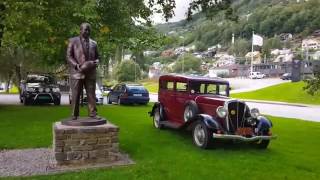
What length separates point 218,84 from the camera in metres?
12.7

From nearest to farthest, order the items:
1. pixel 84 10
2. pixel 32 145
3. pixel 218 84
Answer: pixel 32 145 → pixel 218 84 → pixel 84 10

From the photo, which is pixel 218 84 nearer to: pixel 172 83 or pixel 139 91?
pixel 172 83

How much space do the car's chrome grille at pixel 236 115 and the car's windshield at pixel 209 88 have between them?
180 centimetres

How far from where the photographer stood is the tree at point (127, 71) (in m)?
95.6

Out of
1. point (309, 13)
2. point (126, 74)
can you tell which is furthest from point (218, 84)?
point (309, 13)

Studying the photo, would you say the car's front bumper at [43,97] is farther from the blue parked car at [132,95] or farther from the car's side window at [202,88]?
the car's side window at [202,88]

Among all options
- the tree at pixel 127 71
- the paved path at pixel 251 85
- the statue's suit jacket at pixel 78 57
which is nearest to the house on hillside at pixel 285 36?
the tree at pixel 127 71

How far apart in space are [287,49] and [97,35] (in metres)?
159

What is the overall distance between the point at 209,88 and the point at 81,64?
16.4 ft

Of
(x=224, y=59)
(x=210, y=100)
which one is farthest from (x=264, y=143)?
(x=224, y=59)

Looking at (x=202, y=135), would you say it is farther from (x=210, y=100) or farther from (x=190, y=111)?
(x=190, y=111)

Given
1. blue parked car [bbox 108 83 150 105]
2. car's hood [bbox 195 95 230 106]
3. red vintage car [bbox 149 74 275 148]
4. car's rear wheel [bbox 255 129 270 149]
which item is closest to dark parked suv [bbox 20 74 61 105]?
blue parked car [bbox 108 83 150 105]

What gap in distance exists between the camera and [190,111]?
1174 cm

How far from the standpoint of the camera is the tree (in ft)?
313
